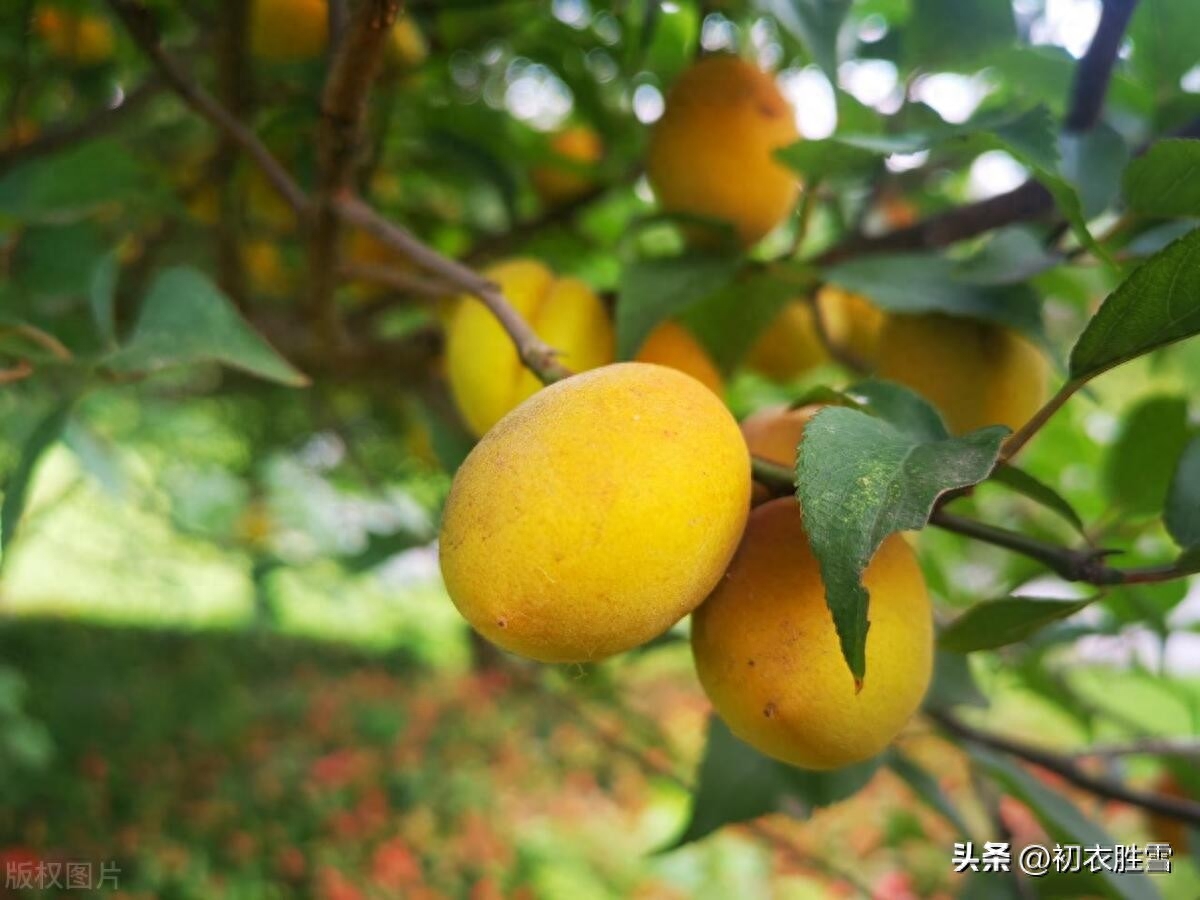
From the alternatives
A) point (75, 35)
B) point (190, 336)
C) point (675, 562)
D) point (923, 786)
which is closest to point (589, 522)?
point (675, 562)

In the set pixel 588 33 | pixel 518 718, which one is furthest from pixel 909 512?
pixel 518 718

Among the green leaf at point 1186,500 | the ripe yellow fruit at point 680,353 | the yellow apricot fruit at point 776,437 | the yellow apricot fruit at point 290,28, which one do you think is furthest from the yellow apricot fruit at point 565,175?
the green leaf at point 1186,500

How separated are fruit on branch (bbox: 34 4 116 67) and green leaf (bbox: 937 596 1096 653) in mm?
951

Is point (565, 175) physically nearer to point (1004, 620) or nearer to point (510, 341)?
point (510, 341)

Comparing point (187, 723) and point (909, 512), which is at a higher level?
point (909, 512)

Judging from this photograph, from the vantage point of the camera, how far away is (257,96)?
0.76 metres

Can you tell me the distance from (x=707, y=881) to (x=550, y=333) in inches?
68.9

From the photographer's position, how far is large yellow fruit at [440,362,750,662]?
326mm

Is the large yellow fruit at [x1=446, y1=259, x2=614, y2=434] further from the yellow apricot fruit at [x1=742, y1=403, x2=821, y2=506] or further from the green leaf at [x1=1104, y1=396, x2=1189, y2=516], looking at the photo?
the green leaf at [x1=1104, y1=396, x2=1189, y2=516]

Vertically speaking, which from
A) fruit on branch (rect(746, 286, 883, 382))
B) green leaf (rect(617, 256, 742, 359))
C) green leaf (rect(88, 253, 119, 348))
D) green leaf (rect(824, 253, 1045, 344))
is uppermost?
green leaf (rect(824, 253, 1045, 344))

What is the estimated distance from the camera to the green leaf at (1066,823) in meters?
0.57

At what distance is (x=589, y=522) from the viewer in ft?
1.07

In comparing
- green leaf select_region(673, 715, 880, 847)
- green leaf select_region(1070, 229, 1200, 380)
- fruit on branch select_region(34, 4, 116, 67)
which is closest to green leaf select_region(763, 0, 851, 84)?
green leaf select_region(1070, 229, 1200, 380)

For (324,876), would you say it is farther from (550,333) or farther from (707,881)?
(550,333)
